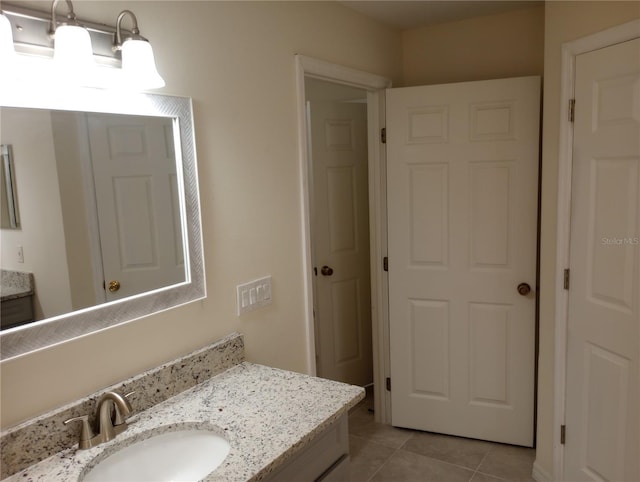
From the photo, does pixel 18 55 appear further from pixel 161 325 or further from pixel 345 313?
pixel 345 313

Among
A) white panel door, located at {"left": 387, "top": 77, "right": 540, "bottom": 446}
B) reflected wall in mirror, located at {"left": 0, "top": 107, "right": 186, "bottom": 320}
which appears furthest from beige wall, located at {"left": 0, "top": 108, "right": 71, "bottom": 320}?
white panel door, located at {"left": 387, "top": 77, "right": 540, "bottom": 446}

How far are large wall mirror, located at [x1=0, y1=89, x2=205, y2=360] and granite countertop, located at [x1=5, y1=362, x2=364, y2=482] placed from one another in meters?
0.29

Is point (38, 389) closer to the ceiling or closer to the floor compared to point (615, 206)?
closer to the floor

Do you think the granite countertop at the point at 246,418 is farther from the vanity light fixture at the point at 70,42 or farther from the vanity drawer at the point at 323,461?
the vanity light fixture at the point at 70,42

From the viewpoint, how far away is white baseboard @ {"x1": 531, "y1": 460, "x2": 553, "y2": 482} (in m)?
2.37

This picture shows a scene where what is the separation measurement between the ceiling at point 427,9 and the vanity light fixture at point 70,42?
1495 mm

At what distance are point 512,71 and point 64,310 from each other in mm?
2510

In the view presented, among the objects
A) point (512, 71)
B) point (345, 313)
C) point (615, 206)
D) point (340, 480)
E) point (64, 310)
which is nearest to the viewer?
point (64, 310)

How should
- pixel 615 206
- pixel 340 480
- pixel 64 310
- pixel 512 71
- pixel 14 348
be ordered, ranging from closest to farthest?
pixel 14 348 < pixel 64 310 < pixel 340 480 < pixel 615 206 < pixel 512 71

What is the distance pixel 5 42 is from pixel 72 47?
14 cm

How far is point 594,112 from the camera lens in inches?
76.9

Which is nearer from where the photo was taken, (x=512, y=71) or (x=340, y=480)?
(x=340, y=480)

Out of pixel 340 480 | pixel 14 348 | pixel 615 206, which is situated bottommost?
pixel 340 480

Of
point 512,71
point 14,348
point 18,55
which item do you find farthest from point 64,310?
point 512,71
